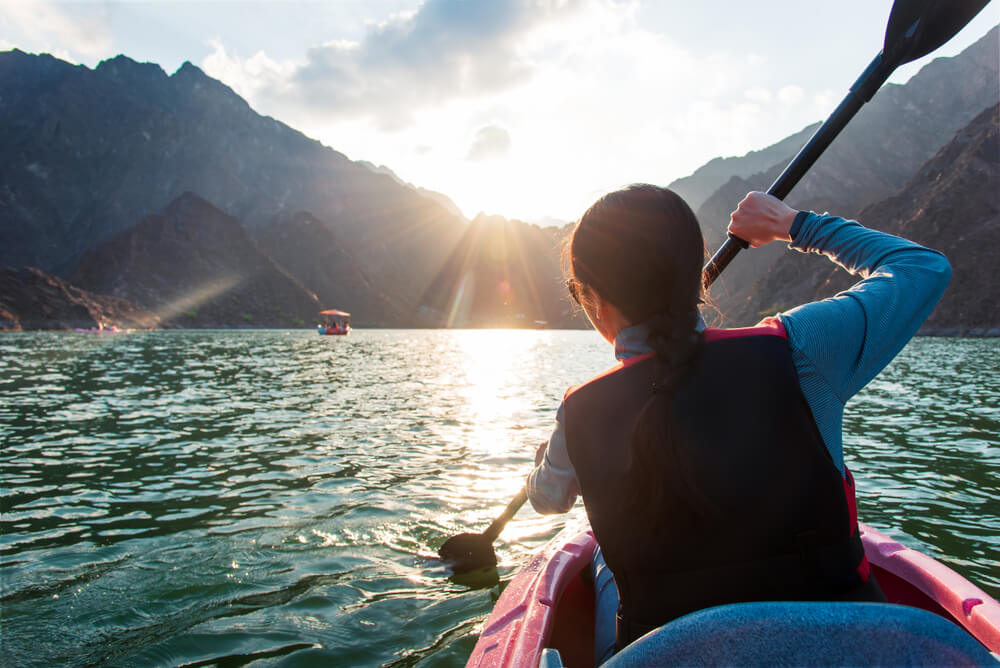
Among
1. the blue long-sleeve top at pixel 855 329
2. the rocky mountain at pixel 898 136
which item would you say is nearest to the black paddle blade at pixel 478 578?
the blue long-sleeve top at pixel 855 329

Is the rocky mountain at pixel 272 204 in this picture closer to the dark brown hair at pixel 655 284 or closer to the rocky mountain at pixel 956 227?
the rocky mountain at pixel 956 227

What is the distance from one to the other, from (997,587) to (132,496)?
850 cm

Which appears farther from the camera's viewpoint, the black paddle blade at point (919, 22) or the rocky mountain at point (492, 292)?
the rocky mountain at point (492, 292)

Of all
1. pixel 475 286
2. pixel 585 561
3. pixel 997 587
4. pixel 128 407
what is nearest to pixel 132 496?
pixel 585 561

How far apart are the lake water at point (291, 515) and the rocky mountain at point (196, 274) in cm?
10206

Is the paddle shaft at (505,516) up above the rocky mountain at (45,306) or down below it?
below

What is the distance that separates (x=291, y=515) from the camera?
618 cm

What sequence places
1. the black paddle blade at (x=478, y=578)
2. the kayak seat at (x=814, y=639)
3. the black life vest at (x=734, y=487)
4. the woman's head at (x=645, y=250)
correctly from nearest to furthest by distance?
1. the kayak seat at (x=814, y=639)
2. the black life vest at (x=734, y=487)
3. the woman's head at (x=645, y=250)
4. the black paddle blade at (x=478, y=578)

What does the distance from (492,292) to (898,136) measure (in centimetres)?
13521

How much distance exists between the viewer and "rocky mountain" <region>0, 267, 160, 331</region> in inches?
2926

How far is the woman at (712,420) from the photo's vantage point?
1.46 m

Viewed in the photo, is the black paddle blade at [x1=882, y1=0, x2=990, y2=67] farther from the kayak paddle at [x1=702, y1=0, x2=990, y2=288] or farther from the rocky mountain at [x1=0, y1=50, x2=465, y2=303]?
the rocky mountain at [x1=0, y1=50, x2=465, y2=303]

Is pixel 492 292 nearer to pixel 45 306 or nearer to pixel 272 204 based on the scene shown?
pixel 272 204

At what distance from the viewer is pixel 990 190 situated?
78188 millimetres
